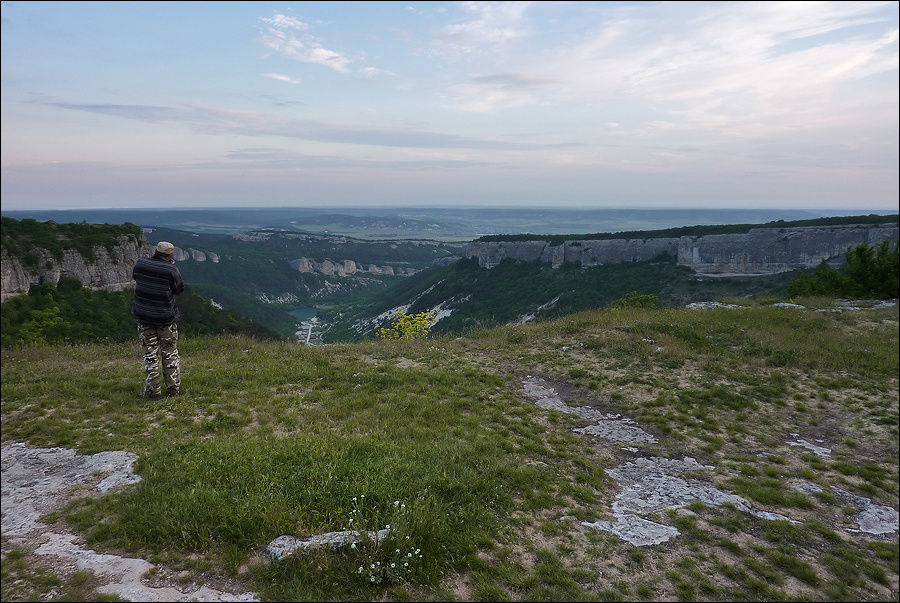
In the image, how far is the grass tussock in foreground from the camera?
4547 millimetres

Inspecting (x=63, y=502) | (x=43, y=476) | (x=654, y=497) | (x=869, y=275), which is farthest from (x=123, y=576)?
(x=869, y=275)

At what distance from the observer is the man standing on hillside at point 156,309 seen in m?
8.03

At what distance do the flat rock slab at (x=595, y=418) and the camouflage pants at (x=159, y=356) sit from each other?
842cm

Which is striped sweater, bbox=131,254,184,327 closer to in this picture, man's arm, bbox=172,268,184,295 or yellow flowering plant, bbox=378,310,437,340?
man's arm, bbox=172,268,184,295

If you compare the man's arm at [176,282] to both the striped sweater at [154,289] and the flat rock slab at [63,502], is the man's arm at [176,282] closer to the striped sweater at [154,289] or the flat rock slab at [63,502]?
the striped sweater at [154,289]

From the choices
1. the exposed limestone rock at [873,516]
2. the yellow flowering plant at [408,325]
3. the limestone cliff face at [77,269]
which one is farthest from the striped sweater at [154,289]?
the limestone cliff face at [77,269]

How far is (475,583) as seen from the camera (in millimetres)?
4395

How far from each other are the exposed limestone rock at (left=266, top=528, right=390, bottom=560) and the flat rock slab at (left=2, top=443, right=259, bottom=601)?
54 cm

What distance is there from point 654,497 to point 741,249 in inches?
3977

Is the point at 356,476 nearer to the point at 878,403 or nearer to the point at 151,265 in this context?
the point at 151,265

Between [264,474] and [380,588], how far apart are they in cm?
261

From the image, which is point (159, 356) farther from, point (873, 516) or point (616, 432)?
point (873, 516)

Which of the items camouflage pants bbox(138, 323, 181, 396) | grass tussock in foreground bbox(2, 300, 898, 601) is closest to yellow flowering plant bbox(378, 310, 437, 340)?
grass tussock in foreground bbox(2, 300, 898, 601)

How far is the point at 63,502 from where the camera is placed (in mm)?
5109
